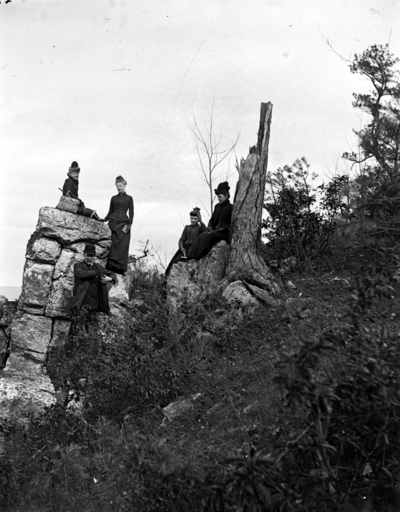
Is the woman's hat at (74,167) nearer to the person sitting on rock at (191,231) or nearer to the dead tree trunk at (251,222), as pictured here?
the person sitting on rock at (191,231)

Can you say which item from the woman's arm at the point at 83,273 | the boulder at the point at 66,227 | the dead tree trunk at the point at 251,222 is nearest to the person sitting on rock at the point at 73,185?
the boulder at the point at 66,227

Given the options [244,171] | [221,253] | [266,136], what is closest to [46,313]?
[221,253]

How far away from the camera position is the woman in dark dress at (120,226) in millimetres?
15211

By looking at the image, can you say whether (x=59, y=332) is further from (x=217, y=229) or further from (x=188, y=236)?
(x=217, y=229)

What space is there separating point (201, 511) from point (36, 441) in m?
3.60

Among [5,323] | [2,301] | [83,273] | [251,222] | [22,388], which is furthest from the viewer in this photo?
[2,301]

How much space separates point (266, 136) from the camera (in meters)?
15.2

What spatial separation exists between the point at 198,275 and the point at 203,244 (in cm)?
78

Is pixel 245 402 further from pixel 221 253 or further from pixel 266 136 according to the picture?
pixel 266 136

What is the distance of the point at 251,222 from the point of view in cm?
1448

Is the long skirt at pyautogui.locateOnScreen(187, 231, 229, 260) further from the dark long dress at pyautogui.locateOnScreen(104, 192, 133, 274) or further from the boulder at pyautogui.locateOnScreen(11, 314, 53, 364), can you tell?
the boulder at pyautogui.locateOnScreen(11, 314, 53, 364)

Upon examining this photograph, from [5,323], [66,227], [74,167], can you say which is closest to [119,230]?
[66,227]

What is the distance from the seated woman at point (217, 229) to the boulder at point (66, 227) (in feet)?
7.29

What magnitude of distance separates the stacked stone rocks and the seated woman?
6.86ft
